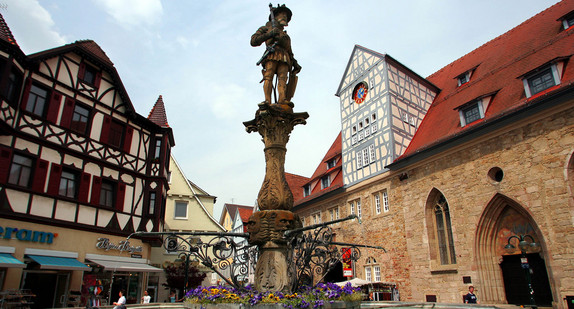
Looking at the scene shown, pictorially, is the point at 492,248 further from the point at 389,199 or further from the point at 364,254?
the point at 364,254

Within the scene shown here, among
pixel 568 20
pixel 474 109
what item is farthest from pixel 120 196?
pixel 568 20

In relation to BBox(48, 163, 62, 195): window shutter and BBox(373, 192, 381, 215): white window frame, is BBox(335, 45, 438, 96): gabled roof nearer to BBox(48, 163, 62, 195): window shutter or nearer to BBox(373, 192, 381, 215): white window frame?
BBox(373, 192, 381, 215): white window frame

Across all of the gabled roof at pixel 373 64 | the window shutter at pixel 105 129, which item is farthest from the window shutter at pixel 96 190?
the gabled roof at pixel 373 64

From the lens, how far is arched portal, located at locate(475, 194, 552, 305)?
1334cm

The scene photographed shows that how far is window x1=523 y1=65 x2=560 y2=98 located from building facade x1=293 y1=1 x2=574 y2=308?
0.14 ft

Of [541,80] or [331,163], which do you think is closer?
[541,80]

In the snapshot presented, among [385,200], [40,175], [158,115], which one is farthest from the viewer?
[158,115]

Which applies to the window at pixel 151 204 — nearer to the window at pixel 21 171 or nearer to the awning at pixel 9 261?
the window at pixel 21 171

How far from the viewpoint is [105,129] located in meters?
16.4

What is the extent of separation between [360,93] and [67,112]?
1502cm

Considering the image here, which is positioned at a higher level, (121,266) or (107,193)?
(107,193)

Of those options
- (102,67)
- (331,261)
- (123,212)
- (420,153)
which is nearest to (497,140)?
(420,153)

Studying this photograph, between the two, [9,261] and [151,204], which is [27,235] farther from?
[151,204]

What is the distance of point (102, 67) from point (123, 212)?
250 inches
